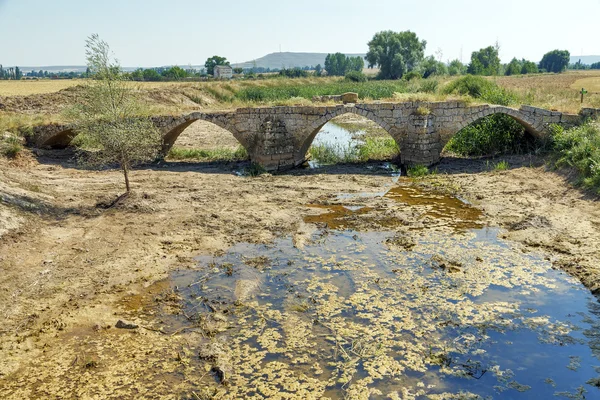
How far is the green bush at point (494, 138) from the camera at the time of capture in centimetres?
1739

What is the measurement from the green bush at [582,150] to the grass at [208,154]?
433 inches

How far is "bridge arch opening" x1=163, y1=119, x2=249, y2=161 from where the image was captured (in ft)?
61.7

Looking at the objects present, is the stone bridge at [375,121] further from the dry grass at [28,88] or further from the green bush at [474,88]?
the dry grass at [28,88]

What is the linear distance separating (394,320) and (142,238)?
6011mm

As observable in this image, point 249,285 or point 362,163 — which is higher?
point 362,163

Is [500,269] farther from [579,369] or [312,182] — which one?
[312,182]

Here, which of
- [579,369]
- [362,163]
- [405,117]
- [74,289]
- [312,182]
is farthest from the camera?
[362,163]

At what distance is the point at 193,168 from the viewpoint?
1756 centimetres

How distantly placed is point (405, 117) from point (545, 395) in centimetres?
1229

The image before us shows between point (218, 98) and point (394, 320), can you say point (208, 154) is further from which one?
point (218, 98)

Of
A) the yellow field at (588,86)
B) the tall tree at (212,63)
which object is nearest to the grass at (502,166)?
the yellow field at (588,86)

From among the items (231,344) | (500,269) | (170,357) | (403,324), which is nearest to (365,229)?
(500,269)

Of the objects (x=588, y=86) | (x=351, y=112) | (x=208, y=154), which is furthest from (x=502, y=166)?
(x=588, y=86)

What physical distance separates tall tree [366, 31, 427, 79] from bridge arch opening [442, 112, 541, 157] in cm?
4793
